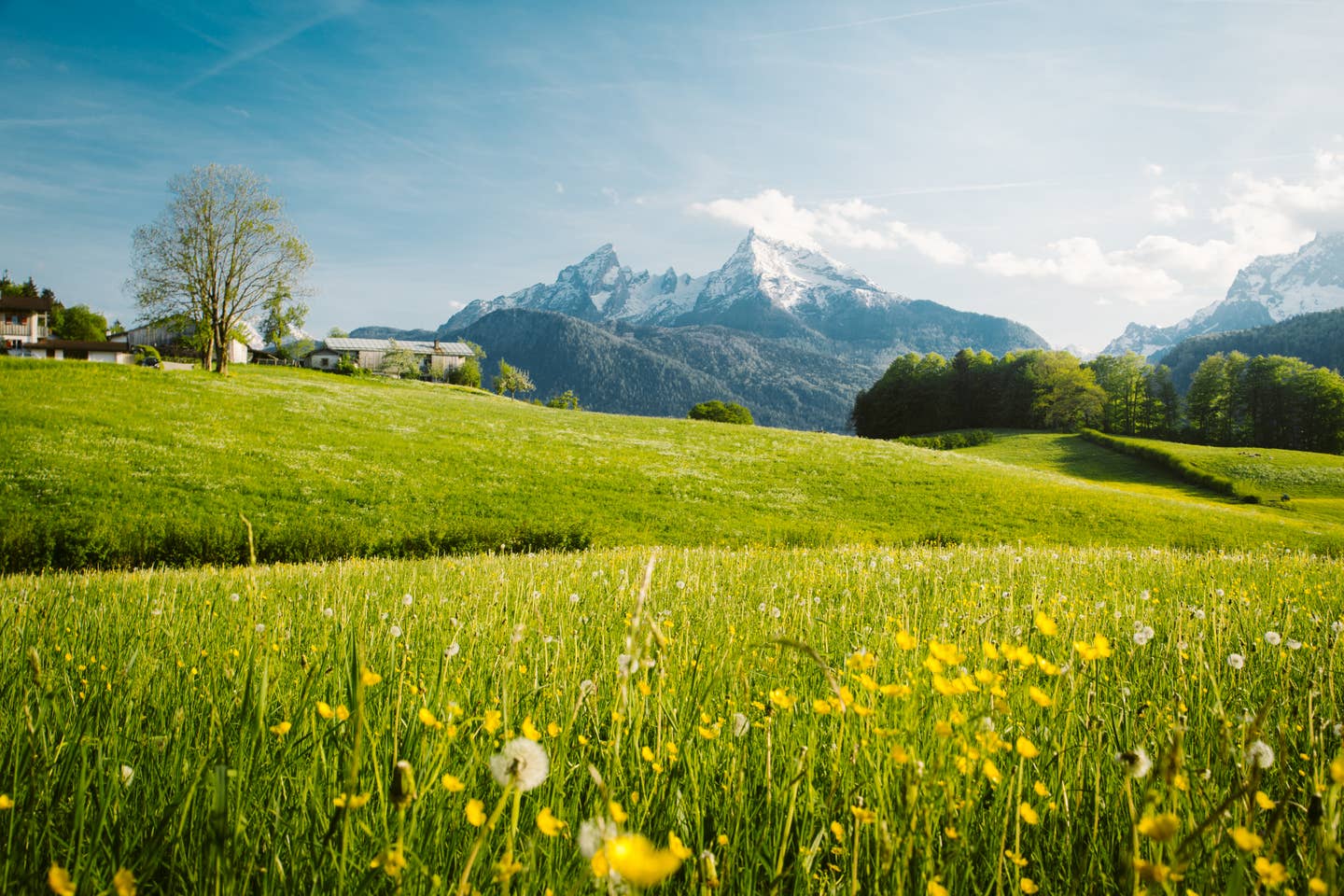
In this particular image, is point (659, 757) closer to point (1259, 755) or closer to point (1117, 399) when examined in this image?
point (1259, 755)

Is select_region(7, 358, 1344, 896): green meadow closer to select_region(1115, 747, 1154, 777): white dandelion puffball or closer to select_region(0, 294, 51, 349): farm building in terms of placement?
select_region(1115, 747, 1154, 777): white dandelion puffball

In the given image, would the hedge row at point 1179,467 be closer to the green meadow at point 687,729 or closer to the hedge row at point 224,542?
the green meadow at point 687,729

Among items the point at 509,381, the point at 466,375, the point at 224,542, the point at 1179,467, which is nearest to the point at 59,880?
the point at 224,542

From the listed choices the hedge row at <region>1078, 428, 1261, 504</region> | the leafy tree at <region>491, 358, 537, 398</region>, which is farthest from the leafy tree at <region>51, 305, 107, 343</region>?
the hedge row at <region>1078, 428, 1261, 504</region>

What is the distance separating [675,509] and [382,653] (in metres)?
21.1

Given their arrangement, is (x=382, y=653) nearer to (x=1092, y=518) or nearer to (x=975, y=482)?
(x=1092, y=518)

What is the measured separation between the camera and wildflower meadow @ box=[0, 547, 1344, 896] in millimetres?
1342

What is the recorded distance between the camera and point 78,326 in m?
109

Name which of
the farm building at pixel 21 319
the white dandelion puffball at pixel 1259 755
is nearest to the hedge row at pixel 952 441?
the white dandelion puffball at pixel 1259 755

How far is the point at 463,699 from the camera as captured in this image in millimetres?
2533

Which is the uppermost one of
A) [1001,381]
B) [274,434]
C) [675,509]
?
[1001,381]

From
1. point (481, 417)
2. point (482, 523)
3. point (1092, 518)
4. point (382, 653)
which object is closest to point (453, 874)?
point (382, 653)

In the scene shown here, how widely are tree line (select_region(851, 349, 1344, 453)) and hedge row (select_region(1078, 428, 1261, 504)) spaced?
23.1 m

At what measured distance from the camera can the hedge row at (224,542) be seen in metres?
13.2
